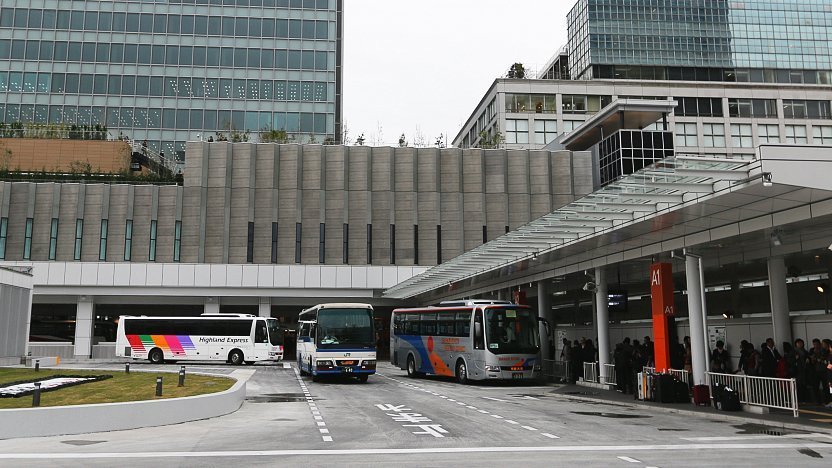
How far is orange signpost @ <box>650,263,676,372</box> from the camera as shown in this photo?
20.6 metres

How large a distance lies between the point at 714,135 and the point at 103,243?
213 ft

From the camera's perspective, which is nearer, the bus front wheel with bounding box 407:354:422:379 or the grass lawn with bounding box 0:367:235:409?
the grass lawn with bounding box 0:367:235:409

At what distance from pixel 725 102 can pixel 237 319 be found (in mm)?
64938

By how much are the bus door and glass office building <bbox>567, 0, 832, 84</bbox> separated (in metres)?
60.0

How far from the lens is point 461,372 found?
92.8ft

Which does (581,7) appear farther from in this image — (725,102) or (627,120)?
(627,120)

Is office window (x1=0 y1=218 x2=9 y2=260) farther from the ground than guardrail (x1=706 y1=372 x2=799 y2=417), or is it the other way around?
office window (x1=0 y1=218 x2=9 y2=260)

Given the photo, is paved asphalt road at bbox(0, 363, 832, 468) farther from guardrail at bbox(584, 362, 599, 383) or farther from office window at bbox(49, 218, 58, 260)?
office window at bbox(49, 218, 58, 260)

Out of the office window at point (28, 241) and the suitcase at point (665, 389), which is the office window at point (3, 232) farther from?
the suitcase at point (665, 389)

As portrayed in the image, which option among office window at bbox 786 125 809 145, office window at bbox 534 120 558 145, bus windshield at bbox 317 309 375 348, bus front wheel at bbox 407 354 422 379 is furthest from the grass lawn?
office window at bbox 786 125 809 145

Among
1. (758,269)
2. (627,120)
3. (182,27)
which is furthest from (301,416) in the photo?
(182,27)

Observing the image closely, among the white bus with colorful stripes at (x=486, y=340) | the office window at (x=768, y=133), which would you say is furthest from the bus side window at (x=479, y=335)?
the office window at (x=768, y=133)

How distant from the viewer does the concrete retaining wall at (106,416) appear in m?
13.4

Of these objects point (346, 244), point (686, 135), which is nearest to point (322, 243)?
point (346, 244)
